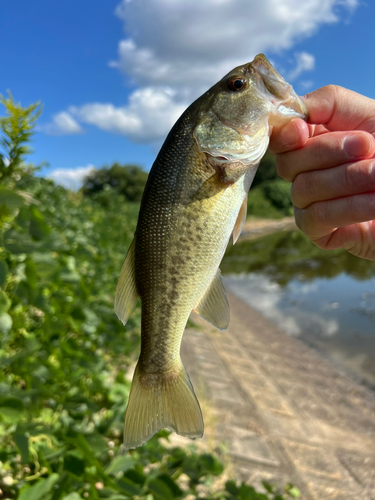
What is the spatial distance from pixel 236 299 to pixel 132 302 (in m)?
15.3

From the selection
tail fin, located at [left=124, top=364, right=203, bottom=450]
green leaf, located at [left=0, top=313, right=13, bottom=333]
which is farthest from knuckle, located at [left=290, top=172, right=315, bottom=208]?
green leaf, located at [left=0, top=313, right=13, bottom=333]

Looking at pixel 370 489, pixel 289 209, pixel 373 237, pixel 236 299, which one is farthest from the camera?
pixel 289 209

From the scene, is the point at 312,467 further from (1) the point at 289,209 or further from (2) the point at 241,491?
(1) the point at 289,209

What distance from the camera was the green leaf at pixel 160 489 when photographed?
1.98 m

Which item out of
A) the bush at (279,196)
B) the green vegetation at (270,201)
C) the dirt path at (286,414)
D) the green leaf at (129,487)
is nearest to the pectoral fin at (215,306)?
the green leaf at (129,487)

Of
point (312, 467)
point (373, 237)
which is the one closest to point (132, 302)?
point (373, 237)

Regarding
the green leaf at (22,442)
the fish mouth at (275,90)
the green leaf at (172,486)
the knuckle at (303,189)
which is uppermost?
the fish mouth at (275,90)

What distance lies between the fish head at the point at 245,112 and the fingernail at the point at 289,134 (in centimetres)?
4

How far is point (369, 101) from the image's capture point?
1.84 meters

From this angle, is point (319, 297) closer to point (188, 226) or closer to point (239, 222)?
point (239, 222)

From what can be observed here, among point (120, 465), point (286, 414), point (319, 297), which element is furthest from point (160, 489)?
point (319, 297)

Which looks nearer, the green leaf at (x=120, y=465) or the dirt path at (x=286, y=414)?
the green leaf at (x=120, y=465)

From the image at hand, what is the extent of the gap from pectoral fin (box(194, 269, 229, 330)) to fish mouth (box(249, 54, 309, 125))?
0.74 meters

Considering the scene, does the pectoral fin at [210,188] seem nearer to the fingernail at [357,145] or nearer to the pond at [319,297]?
the fingernail at [357,145]
